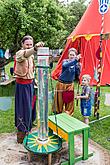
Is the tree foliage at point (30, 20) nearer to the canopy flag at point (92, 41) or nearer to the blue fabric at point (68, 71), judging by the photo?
the canopy flag at point (92, 41)

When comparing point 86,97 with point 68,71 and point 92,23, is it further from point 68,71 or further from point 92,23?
point 92,23

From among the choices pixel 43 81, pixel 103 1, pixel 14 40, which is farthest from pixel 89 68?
pixel 43 81

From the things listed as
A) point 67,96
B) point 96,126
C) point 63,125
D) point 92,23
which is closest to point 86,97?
point 67,96

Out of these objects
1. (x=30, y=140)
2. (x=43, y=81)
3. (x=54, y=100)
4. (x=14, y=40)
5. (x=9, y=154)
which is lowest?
(x=9, y=154)

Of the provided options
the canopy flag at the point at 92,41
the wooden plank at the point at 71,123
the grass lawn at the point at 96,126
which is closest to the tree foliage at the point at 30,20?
the canopy flag at the point at 92,41

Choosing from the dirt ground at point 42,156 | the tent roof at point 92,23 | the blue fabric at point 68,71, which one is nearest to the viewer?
the dirt ground at point 42,156

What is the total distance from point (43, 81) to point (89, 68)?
4906mm

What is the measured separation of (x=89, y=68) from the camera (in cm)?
778

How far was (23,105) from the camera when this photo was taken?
3.76 metres

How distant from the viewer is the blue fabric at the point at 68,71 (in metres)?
4.02

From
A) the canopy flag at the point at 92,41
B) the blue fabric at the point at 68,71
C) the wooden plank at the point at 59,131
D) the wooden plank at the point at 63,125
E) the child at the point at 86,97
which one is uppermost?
the canopy flag at the point at 92,41

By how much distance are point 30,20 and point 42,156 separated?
4629 millimetres

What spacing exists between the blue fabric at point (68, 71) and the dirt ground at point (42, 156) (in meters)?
1.01

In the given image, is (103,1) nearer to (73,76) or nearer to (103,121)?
(73,76)
